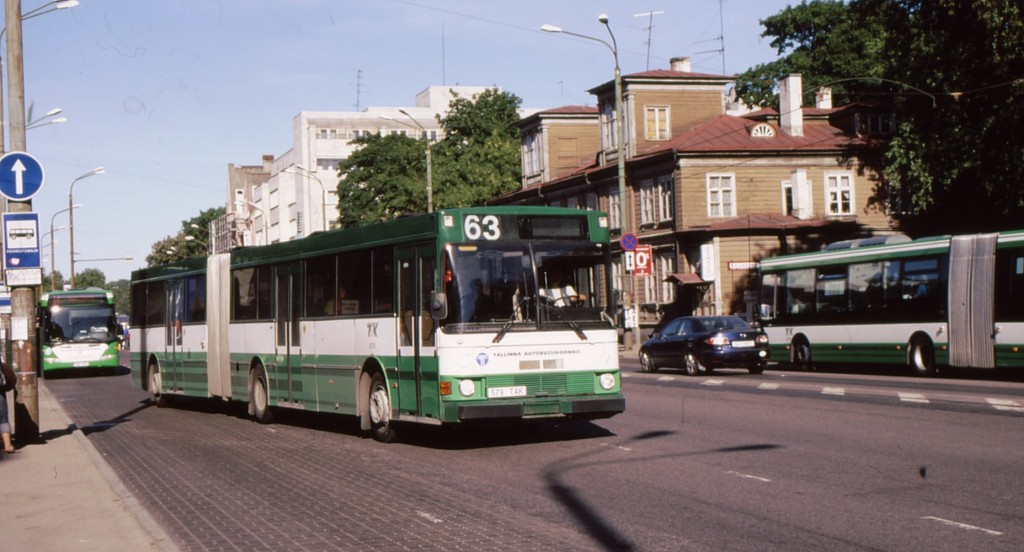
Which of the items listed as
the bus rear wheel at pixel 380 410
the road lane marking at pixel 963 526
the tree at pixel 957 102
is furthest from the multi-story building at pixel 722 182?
the road lane marking at pixel 963 526

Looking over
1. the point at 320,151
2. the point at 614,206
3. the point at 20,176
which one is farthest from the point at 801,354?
the point at 320,151

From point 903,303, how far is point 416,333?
17.9 m

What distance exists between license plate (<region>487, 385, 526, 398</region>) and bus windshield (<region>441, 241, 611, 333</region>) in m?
0.68

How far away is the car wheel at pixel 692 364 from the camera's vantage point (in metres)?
31.9

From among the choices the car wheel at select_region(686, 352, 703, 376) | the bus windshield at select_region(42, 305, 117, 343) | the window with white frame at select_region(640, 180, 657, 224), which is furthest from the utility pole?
the window with white frame at select_region(640, 180, 657, 224)

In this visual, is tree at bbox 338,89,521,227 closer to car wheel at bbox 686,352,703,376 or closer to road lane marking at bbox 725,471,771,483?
car wheel at bbox 686,352,703,376

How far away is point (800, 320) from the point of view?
34.9m

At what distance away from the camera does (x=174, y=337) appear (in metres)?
26.0

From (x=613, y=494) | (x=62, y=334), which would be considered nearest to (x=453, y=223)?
(x=613, y=494)

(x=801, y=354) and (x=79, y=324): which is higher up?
(x=79, y=324)

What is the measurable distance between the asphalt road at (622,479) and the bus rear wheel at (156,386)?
5.58 metres

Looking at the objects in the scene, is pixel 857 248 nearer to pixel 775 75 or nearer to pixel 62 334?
pixel 62 334

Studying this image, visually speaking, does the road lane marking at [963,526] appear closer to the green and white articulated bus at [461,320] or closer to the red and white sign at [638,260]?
the green and white articulated bus at [461,320]

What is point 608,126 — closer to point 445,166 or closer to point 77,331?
point 445,166
